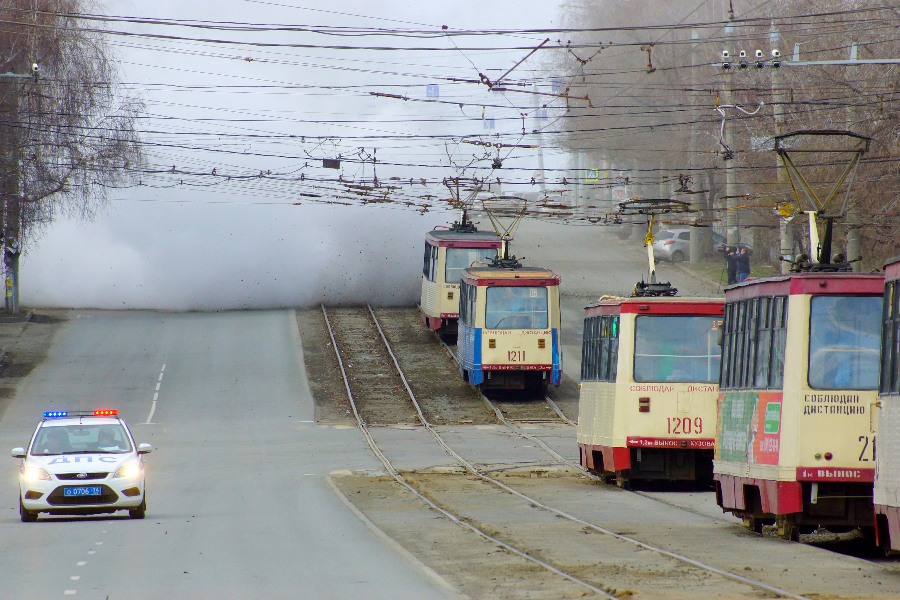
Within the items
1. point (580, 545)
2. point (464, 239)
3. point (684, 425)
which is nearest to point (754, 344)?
point (580, 545)

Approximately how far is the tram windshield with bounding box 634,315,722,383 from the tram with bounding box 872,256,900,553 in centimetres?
920

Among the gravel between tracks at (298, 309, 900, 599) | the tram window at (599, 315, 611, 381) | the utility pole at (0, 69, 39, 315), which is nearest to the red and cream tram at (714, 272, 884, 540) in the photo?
the gravel between tracks at (298, 309, 900, 599)

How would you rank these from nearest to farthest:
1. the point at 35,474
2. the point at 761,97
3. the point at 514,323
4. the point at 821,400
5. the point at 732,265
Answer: the point at 821,400
the point at 35,474
the point at 514,323
the point at 732,265
the point at 761,97

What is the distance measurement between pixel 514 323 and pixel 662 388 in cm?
1587

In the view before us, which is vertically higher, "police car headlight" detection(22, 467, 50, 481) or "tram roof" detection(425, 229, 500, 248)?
"tram roof" detection(425, 229, 500, 248)

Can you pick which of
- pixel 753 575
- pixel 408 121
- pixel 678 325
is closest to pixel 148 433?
pixel 678 325

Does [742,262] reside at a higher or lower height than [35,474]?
higher

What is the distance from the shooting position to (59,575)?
13703mm

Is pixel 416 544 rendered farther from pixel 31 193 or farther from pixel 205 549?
pixel 31 193

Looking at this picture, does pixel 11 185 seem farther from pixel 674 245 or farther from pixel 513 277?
pixel 674 245

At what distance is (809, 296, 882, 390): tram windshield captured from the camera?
599 inches

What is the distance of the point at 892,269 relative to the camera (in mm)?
12906

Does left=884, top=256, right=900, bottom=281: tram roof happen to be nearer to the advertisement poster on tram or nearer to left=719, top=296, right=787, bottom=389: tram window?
left=719, top=296, right=787, bottom=389: tram window

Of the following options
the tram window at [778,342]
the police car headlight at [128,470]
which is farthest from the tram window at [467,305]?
the tram window at [778,342]
